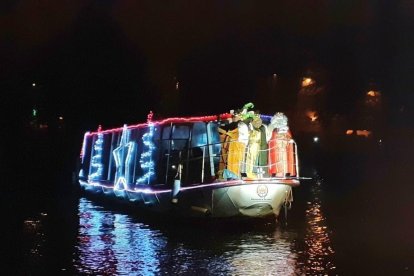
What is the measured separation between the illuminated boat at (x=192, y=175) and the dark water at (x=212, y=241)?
0.60 metres

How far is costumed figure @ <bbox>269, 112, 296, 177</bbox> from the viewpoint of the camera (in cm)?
1691

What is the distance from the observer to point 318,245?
13828 mm

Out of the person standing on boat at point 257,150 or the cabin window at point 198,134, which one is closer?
the person standing on boat at point 257,150

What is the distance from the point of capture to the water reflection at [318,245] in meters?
11.1

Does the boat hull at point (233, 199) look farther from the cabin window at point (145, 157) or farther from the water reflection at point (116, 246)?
the cabin window at point (145, 157)

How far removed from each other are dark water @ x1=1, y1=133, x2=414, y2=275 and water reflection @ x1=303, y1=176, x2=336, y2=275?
2 centimetres

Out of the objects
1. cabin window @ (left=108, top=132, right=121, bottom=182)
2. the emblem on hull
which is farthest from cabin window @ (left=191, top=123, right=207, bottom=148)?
cabin window @ (left=108, top=132, right=121, bottom=182)

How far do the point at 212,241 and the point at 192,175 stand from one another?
4.33 m

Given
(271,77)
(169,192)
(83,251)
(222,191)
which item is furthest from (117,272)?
(271,77)

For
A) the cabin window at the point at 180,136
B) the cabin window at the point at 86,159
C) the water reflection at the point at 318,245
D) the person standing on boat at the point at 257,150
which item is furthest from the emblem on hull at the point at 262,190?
the cabin window at the point at 86,159

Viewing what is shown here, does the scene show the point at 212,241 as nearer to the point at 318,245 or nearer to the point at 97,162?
the point at 318,245

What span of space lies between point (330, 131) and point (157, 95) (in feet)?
61.9

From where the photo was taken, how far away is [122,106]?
4506 centimetres

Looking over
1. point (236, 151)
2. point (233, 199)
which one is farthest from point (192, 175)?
point (233, 199)
